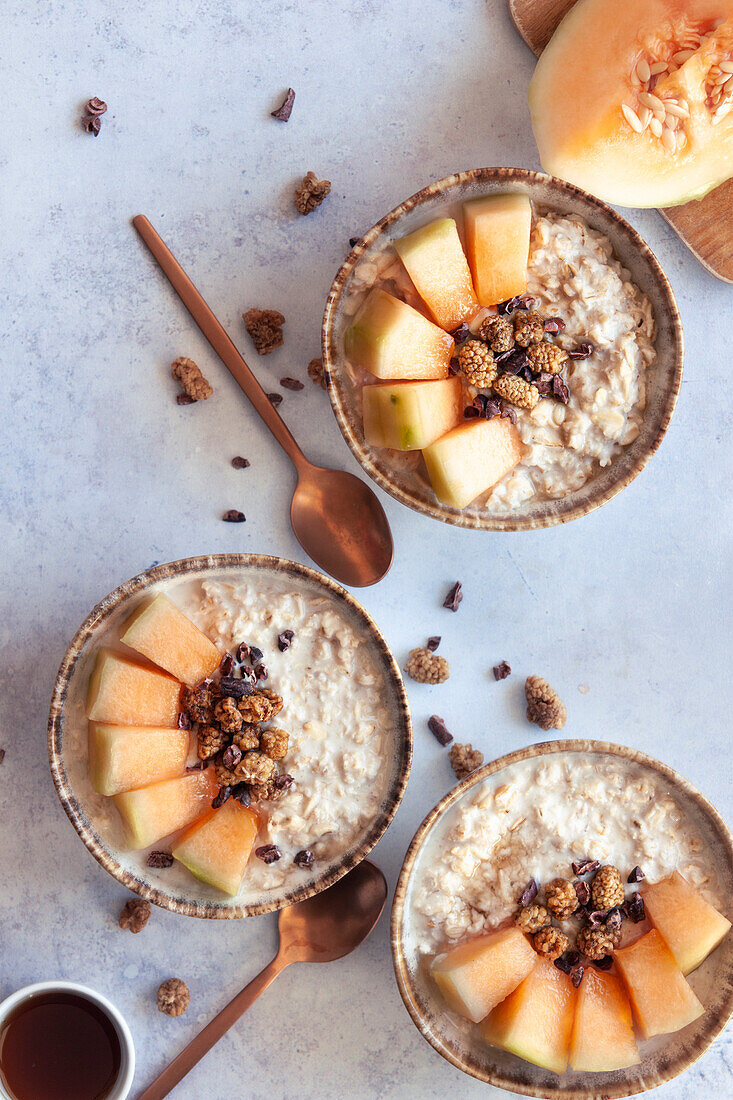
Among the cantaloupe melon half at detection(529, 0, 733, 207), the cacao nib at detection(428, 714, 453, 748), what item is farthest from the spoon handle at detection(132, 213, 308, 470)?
the cantaloupe melon half at detection(529, 0, 733, 207)

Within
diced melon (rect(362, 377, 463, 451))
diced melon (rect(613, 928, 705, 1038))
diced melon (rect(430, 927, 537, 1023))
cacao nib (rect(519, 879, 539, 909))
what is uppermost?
diced melon (rect(362, 377, 463, 451))

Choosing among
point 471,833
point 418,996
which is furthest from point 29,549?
point 418,996

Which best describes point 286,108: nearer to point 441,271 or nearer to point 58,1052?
point 441,271

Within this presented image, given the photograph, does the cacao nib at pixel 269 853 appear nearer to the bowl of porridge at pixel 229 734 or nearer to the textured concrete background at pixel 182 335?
the bowl of porridge at pixel 229 734

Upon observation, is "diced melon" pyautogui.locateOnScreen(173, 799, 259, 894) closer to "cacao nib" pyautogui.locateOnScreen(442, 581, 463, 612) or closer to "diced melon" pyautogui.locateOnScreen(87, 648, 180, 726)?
"diced melon" pyautogui.locateOnScreen(87, 648, 180, 726)

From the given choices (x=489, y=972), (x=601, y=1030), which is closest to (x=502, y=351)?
(x=489, y=972)

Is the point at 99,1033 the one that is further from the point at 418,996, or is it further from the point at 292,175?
the point at 292,175
